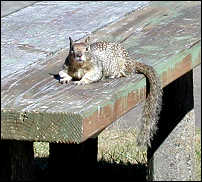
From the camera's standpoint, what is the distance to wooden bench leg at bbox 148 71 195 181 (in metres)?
4.03

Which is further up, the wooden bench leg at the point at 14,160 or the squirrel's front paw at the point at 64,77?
the squirrel's front paw at the point at 64,77

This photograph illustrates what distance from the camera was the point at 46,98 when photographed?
1999 millimetres

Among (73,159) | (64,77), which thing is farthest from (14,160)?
(73,159)

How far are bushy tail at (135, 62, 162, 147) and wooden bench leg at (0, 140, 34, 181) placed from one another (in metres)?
0.44

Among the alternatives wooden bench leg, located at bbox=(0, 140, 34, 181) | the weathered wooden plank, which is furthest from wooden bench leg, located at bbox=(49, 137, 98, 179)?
wooden bench leg, located at bbox=(0, 140, 34, 181)

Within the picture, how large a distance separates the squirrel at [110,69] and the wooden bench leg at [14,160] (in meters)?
0.35

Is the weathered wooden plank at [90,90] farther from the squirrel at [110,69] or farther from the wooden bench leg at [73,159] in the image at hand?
the wooden bench leg at [73,159]

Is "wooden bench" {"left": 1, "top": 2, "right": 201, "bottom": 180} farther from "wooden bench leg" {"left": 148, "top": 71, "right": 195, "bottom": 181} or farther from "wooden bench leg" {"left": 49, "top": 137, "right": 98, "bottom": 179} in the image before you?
"wooden bench leg" {"left": 49, "top": 137, "right": 98, "bottom": 179}

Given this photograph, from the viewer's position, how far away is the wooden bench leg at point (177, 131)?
159 inches

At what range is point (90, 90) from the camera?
82.7 inches

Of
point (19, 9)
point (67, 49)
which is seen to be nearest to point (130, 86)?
point (67, 49)

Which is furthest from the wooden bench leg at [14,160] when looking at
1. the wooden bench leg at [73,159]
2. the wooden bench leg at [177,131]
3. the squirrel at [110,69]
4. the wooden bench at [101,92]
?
the wooden bench leg at [73,159]

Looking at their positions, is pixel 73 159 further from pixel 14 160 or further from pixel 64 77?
pixel 64 77

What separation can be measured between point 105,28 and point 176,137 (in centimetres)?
117
